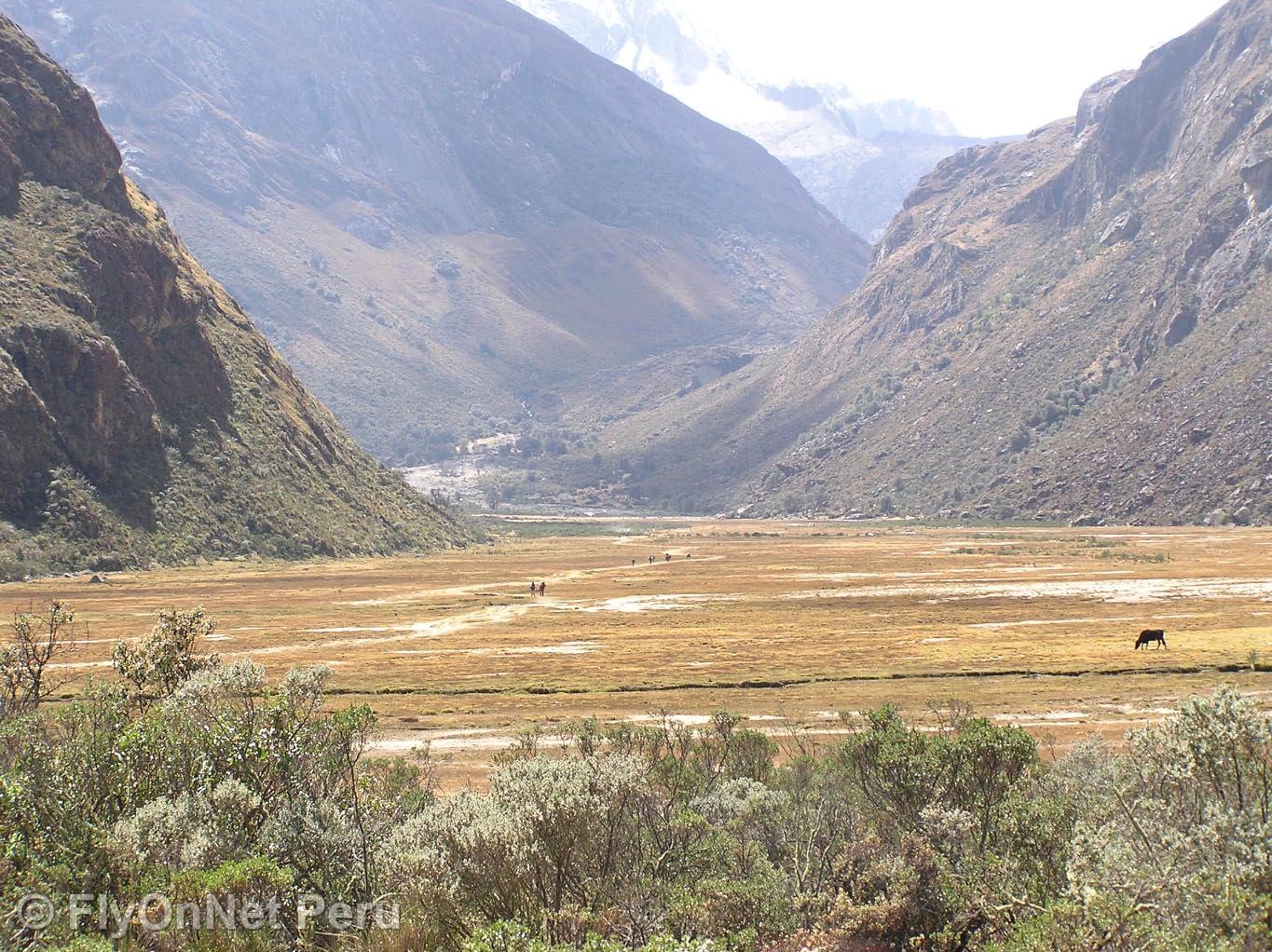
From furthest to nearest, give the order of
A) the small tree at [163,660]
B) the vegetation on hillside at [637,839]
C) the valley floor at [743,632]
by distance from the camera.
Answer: the valley floor at [743,632] < the small tree at [163,660] < the vegetation on hillside at [637,839]

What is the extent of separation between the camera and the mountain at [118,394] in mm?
95938

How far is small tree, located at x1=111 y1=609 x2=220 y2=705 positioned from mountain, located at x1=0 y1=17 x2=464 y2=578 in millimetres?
70617

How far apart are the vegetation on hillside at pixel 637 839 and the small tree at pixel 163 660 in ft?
16.8

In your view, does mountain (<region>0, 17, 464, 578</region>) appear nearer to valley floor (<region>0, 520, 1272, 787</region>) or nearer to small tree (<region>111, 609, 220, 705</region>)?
valley floor (<region>0, 520, 1272, 787</region>)

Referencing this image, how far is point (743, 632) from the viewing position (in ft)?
230

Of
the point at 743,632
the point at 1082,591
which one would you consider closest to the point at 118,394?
the point at 743,632

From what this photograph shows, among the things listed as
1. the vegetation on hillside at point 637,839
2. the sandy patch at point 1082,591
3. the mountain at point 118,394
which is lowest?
the vegetation on hillside at point 637,839

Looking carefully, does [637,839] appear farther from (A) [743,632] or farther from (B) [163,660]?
(A) [743,632]

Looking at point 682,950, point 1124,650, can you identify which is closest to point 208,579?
point 1124,650

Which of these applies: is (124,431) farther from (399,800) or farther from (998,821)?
(998,821)

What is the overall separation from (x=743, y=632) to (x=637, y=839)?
51264 mm

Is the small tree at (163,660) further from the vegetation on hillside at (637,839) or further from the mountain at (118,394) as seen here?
the mountain at (118,394)

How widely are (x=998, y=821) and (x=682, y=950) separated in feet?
31.8

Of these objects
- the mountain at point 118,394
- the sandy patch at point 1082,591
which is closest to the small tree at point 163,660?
the sandy patch at point 1082,591
